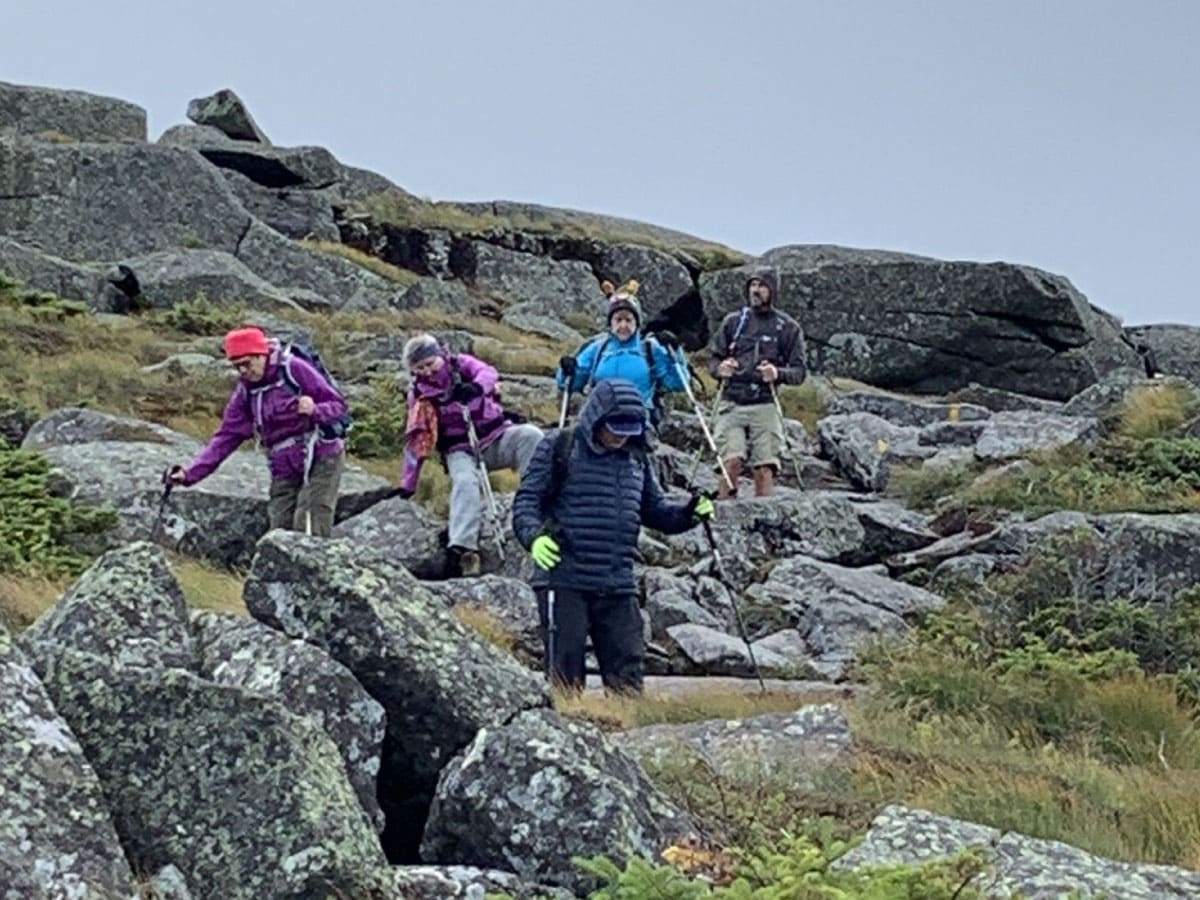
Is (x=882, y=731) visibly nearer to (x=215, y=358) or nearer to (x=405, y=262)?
(x=215, y=358)

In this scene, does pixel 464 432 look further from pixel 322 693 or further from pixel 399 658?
pixel 322 693

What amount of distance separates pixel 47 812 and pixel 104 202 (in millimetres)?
27868

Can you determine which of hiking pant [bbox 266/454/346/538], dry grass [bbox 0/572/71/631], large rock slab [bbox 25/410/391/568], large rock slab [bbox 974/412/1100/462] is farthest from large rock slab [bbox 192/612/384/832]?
large rock slab [bbox 974/412/1100/462]

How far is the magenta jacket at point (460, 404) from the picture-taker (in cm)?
1345

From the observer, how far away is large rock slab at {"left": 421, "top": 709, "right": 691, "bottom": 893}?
534cm

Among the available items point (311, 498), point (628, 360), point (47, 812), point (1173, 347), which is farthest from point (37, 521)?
point (1173, 347)

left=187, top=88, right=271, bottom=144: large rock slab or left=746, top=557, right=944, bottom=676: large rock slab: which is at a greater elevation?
left=187, top=88, right=271, bottom=144: large rock slab

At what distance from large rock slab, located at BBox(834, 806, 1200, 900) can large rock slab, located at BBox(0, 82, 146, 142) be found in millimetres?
33055

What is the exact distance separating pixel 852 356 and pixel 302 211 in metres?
13.1

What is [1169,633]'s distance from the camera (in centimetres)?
1155

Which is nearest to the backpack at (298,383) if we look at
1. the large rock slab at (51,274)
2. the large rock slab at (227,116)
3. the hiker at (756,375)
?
the hiker at (756,375)

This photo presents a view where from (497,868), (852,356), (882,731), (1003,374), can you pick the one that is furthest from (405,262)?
(497,868)

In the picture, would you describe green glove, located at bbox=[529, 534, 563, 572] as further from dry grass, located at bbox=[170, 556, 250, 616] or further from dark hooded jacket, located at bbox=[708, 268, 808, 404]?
dark hooded jacket, located at bbox=[708, 268, 808, 404]

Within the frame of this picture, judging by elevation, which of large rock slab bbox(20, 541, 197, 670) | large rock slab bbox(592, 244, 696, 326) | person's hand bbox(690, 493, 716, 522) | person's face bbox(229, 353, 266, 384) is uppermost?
large rock slab bbox(592, 244, 696, 326)
